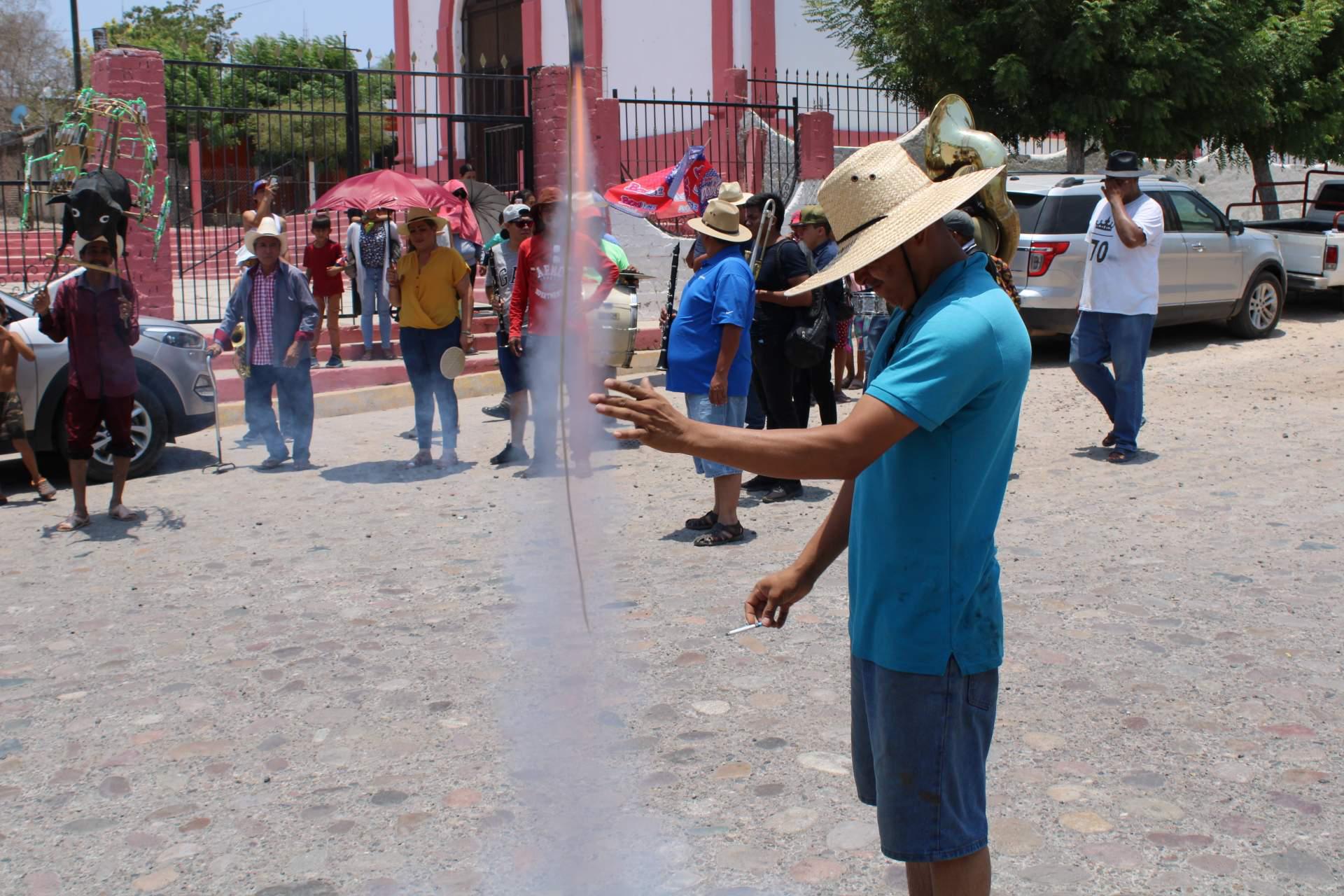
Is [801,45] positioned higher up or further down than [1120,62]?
higher up

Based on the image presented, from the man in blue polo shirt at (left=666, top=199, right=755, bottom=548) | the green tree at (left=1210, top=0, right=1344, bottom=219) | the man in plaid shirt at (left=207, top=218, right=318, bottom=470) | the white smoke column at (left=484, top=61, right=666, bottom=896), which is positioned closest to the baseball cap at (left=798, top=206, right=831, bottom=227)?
the man in blue polo shirt at (left=666, top=199, right=755, bottom=548)

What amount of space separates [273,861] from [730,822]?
132 centimetres

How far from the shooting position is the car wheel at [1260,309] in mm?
15516

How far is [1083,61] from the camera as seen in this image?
17078 mm

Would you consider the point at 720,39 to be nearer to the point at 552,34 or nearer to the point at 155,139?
the point at 552,34

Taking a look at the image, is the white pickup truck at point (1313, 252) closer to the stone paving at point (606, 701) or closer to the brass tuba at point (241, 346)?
the stone paving at point (606, 701)

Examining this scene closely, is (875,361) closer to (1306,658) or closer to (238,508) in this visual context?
(1306,658)

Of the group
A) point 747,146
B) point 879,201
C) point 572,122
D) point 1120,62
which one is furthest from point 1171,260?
point 879,201

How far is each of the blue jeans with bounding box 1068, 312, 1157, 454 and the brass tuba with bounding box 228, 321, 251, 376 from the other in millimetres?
6098

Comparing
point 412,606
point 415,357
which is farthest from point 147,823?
point 415,357

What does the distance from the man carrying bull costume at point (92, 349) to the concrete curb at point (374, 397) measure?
347 centimetres

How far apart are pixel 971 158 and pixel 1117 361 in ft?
18.5

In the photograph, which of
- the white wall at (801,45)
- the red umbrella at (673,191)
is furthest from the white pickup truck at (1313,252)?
the red umbrella at (673,191)

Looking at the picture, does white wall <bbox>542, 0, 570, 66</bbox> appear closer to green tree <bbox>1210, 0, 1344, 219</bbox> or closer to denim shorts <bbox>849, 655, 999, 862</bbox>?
green tree <bbox>1210, 0, 1344, 219</bbox>
